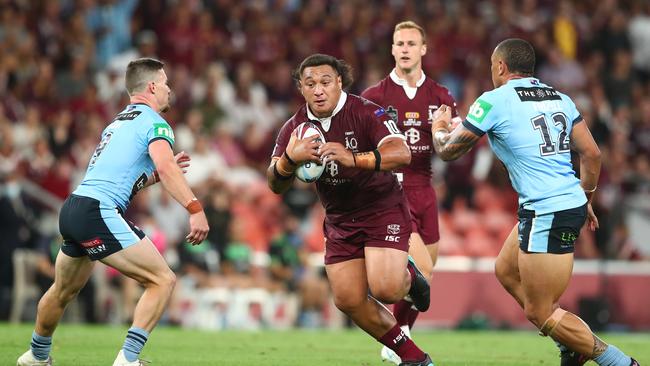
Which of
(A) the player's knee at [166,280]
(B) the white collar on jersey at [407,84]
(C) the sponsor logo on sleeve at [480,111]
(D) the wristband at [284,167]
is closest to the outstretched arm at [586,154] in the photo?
(C) the sponsor logo on sleeve at [480,111]

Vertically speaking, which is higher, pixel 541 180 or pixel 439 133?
pixel 439 133

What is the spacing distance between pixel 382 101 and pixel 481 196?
8434 mm

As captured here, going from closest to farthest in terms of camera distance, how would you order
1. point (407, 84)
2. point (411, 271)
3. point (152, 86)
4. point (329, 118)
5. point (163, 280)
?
point (163, 280)
point (329, 118)
point (152, 86)
point (411, 271)
point (407, 84)

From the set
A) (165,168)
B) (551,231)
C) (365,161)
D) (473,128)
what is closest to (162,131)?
(165,168)

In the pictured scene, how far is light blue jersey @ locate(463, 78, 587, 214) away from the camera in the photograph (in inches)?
342

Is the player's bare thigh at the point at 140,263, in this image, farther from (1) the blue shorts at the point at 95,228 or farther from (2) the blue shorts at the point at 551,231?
(2) the blue shorts at the point at 551,231

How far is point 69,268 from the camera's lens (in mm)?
9070

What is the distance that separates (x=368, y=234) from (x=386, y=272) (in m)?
0.37

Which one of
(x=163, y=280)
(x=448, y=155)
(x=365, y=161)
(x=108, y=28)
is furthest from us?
(x=108, y=28)

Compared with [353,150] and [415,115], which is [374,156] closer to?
[353,150]

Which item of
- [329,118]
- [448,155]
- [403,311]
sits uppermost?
[329,118]

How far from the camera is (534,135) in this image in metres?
8.70

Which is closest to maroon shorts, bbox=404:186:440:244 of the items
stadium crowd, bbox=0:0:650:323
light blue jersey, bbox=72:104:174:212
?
light blue jersey, bbox=72:104:174:212

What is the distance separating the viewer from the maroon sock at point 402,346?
8.88 meters
